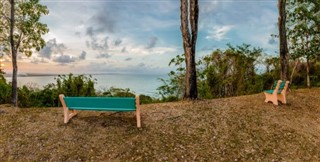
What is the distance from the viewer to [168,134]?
6.21 m

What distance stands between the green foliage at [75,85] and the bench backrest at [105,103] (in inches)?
146

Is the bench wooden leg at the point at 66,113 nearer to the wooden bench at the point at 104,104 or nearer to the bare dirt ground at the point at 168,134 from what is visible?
the wooden bench at the point at 104,104

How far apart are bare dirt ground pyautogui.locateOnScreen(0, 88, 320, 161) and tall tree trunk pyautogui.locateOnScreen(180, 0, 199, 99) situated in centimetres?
69

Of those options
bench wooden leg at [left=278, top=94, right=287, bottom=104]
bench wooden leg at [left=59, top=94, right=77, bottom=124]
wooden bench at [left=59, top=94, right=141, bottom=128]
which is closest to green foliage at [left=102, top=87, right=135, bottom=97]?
bench wooden leg at [left=59, top=94, right=77, bottom=124]

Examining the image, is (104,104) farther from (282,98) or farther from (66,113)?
(282,98)

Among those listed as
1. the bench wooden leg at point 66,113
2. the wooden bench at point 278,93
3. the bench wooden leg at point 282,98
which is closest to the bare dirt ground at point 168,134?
the bench wooden leg at point 66,113

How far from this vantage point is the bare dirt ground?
5527 millimetres

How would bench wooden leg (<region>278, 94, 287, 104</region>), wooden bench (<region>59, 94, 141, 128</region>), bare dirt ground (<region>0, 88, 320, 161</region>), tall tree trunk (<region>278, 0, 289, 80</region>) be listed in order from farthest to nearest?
1. tall tree trunk (<region>278, 0, 289, 80</region>)
2. bench wooden leg (<region>278, 94, 287, 104</region>)
3. wooden bench (<region>59, 94, 141, 128</region>)
4. bare dirt ground (<region>0, 88, 320, 161</region>)

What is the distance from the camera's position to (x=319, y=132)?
23.0 ft

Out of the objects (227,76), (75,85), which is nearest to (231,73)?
(227,76)

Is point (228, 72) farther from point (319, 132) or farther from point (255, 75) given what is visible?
point (319, 132)

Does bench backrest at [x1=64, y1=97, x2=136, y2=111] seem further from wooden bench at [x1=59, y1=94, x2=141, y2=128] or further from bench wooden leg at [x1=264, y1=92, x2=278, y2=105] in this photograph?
bench wooden leg at [x1=264, y1=92, x2=278, y2=105]

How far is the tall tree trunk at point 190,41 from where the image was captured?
338 inches

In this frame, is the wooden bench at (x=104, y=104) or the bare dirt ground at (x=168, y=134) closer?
the bare dirt ground at (x=168, y=134)
